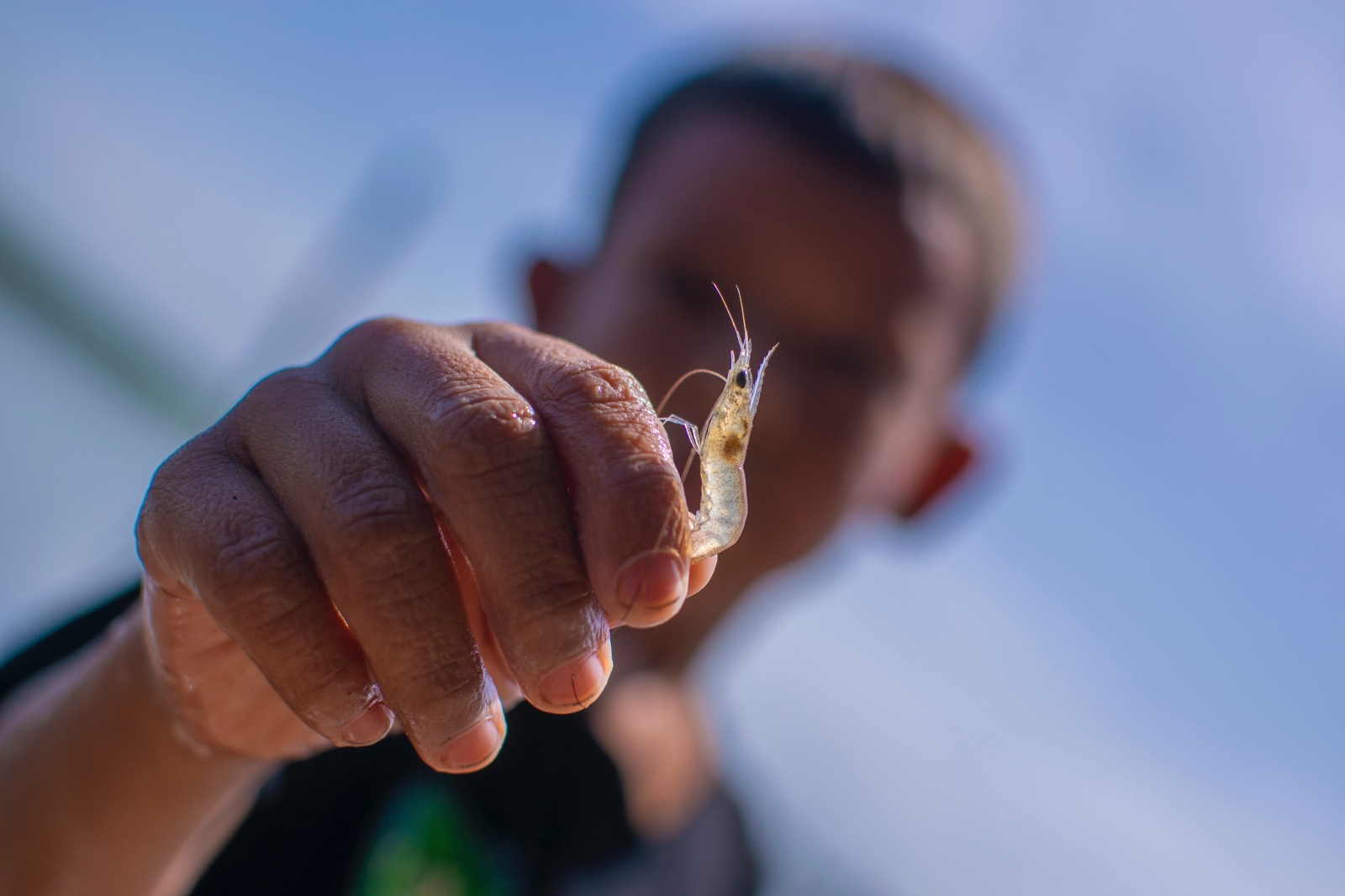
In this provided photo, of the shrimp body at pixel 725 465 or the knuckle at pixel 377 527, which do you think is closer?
the knuckle at pixel 377 527

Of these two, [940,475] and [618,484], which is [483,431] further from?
[940,475]

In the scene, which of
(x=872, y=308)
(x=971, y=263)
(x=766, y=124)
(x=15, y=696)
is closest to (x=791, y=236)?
(x=872, y=308)

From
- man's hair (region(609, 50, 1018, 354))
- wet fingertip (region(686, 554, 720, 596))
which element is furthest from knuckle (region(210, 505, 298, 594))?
man's hair (region(609, 50, 1018, 354))

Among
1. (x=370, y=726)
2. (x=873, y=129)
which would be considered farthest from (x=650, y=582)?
(x=873, y=129)

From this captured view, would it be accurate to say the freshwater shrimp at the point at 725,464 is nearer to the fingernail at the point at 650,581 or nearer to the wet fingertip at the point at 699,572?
the wet fingertip at the point at 699,572

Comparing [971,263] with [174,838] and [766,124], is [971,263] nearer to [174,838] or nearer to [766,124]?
[766,124]

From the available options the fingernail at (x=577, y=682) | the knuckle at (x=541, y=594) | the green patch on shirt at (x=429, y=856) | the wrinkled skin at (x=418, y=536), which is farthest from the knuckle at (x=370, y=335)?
the green patch on shirt at (x=429, y=856)
